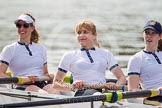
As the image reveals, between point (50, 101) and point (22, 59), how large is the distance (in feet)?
8.37

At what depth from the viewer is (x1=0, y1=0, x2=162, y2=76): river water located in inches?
912

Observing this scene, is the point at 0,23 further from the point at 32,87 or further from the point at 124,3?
the point at 32,87

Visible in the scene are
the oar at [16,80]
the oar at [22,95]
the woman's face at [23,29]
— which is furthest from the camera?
the woman's face at [23,29]

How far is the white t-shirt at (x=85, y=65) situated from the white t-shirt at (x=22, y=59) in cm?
109

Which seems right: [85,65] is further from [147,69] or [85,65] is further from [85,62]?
[147,69]

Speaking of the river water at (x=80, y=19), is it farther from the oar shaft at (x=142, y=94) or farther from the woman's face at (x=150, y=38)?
the oar shaft at (x=142, y=94)

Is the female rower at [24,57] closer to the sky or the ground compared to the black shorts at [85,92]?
closer to the sky

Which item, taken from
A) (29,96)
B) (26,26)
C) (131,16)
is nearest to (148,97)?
(29,96)

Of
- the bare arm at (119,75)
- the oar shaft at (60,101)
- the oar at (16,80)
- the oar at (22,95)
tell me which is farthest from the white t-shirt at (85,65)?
the oar shaft at (60,101)

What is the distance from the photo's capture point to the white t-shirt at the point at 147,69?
1023 centimetres

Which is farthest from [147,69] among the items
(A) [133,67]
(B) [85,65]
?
(B) [85,65]

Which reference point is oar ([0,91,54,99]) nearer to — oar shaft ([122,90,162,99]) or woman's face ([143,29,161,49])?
oar shaft ([122,90,162,99])

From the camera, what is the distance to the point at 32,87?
36.9 feet

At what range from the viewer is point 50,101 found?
9273mm
